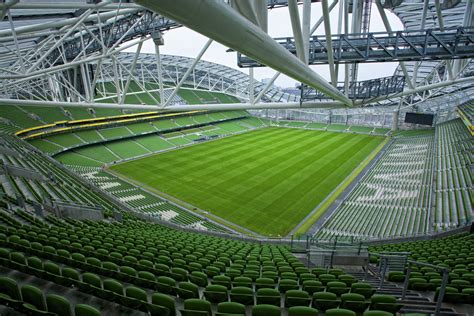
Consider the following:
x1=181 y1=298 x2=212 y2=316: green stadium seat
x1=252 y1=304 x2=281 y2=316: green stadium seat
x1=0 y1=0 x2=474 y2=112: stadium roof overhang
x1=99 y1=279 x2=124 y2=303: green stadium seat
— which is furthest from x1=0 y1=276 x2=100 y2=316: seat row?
x1=0 y1=0 x2=474 y2=112: stadium roof overhang

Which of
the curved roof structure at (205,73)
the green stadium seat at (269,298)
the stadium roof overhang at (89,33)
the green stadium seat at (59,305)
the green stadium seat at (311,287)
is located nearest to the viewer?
the green stadium seat at (59,305)

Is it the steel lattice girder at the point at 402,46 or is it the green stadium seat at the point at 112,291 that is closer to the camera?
the green stadium seat at the point at 112,291

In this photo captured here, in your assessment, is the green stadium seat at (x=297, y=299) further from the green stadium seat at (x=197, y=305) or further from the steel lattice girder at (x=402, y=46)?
the steel lattice girder at (x=402, y=46)

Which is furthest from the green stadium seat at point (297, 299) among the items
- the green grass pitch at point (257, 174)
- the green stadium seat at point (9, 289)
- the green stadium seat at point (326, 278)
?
the green grass pitch at point (257, 174)

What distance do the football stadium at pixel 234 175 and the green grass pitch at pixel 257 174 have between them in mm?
252

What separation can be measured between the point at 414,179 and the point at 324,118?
34952 mm

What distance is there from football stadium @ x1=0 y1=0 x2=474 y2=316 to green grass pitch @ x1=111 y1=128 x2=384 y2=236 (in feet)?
0.83

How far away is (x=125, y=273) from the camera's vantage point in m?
6.09

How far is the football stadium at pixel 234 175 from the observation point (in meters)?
5.08

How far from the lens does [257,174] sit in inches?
1147

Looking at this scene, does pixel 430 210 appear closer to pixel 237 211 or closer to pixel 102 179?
pixel 237 211

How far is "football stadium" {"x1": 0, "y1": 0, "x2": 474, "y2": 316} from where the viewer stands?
508 centimetres

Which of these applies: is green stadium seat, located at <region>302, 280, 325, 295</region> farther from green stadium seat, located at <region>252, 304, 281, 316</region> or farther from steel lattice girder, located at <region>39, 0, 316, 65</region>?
steel lattice girder, located at <region>39, 0, 316, 65</region>

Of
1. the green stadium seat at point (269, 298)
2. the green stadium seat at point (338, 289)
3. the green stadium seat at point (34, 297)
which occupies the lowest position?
the green stadium seat at point (338, 289)
